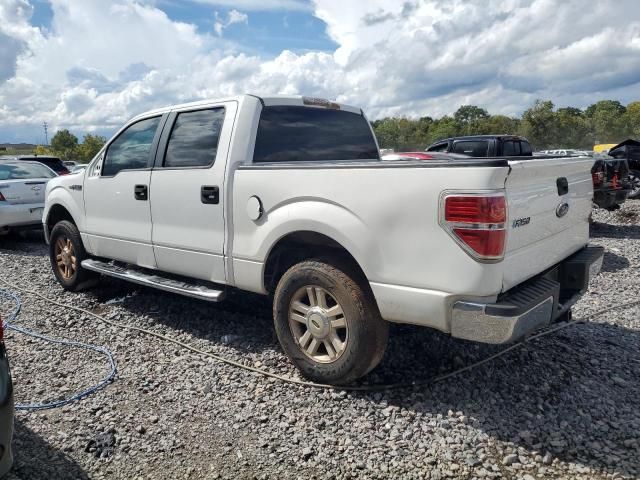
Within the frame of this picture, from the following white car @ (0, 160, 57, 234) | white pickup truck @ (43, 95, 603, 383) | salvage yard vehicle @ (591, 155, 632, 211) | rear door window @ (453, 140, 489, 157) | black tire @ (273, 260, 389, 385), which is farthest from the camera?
rear door window @ (453, 140, 489, 157)

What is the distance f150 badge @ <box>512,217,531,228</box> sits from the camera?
2.81 meters

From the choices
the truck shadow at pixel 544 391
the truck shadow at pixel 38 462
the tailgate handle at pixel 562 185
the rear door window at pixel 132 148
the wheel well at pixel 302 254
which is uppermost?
the rear door window at pixel 132 148

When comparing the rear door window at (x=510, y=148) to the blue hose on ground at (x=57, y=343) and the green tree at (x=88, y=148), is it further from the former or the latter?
the green tree at (x=88, y=148)

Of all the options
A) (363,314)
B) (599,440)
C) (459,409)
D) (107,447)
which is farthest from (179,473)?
(599,440)

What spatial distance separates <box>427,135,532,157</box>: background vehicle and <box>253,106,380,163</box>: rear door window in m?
6.47

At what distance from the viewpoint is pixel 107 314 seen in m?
5.19

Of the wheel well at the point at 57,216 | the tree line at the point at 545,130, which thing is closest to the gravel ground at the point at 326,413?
the wheel well at the point at 57,216

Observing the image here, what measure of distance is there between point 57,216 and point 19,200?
139 inches

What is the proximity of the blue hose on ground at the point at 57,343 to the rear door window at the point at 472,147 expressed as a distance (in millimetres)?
8896

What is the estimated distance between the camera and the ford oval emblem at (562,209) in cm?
337

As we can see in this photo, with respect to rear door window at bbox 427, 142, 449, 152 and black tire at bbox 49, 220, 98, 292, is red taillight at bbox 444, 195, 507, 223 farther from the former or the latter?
rear door window at bbox 427, 142, 449, 152

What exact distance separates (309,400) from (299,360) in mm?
303

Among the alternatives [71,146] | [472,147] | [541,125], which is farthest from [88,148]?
[472,147]

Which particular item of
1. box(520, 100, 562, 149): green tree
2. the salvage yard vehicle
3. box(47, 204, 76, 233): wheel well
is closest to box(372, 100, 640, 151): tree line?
box(520, 100, 562, 149): green tree
